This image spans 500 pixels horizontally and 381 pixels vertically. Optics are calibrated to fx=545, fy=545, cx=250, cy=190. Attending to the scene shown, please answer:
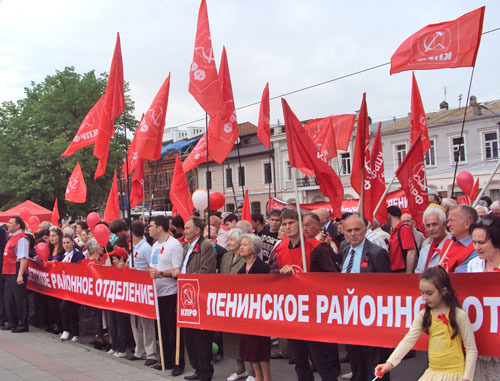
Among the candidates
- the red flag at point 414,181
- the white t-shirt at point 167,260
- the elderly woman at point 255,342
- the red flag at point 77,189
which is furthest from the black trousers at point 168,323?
the red flag at point 77,189

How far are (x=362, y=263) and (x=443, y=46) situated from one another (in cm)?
400

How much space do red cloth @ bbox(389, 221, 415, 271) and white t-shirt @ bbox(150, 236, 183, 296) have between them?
2766mm

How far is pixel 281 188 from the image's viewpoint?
48219mm

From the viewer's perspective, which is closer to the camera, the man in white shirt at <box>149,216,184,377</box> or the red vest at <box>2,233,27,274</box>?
the man in white shirt at <box>149,216,184,377</box>

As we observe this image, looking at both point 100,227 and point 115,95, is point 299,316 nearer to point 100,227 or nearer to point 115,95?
point 100,227

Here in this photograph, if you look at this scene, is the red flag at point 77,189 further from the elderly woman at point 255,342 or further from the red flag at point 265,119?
the elderly woman at point 255,342

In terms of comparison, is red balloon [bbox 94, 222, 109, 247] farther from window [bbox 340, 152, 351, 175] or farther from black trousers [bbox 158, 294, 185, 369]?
window [bbox 340, 152, 351, 175]

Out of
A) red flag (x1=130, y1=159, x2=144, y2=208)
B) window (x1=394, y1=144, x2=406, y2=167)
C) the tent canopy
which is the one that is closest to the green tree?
the tent canopy

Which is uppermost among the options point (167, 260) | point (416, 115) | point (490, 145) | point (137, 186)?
point (490, 145)

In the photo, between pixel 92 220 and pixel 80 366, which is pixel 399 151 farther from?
pixel 80 366

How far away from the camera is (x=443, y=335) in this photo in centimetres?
391

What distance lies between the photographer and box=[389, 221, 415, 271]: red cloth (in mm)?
6965

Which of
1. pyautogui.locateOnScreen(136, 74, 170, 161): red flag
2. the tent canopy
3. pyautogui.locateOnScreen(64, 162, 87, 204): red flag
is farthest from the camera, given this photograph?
the tent canopy

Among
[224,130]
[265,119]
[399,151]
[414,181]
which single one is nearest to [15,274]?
[224,130]
